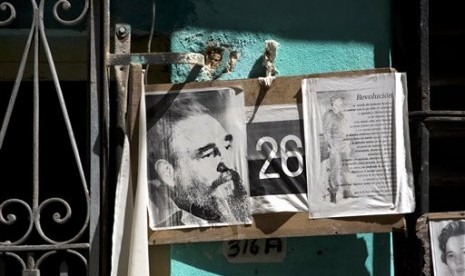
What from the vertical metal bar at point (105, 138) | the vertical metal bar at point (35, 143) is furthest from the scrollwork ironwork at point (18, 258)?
the vertical metal bar at point (105, 138)

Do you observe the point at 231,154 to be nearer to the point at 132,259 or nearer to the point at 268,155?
the point at 268,155

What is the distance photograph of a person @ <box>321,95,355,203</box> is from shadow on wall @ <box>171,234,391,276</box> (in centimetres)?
23

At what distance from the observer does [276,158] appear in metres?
3.66

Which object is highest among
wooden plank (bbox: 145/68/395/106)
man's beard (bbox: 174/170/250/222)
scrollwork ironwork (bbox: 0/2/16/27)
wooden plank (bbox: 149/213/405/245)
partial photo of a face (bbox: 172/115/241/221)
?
scrollwork ironwork (bbox: 0/2/16/27)

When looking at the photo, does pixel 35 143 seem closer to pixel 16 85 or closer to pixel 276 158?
pixel 16 85

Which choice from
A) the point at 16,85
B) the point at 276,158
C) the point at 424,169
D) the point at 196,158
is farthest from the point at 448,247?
the point at 16,85

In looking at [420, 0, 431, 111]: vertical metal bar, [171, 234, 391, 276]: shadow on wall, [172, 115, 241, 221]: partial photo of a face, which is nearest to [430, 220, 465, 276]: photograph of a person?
[171, 234, 391, 276]: shadow on wall

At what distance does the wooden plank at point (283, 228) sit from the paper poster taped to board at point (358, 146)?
0.11 ft

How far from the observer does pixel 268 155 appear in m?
3.66

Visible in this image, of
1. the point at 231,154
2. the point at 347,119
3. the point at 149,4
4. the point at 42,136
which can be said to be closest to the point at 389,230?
the point at 347,119

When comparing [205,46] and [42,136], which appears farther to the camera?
[42,136]

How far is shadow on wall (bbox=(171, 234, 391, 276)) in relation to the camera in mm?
3693

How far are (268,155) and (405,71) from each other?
2.32 feet

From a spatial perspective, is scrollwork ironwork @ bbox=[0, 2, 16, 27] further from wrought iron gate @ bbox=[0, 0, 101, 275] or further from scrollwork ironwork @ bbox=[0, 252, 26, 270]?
scrollwork ironwork @ bbox=[0, 252, 26, 270]
